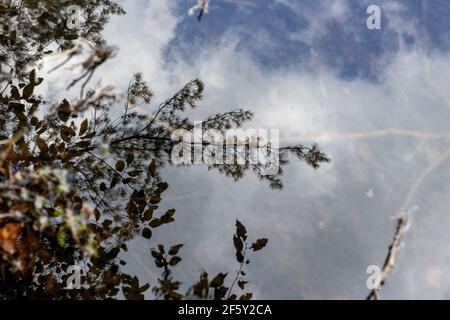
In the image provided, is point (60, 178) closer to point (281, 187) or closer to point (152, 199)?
point (152, 199)

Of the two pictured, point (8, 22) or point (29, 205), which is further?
point (8, 22)

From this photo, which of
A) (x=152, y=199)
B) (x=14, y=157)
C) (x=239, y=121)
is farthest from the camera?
(x=239, y=121)
